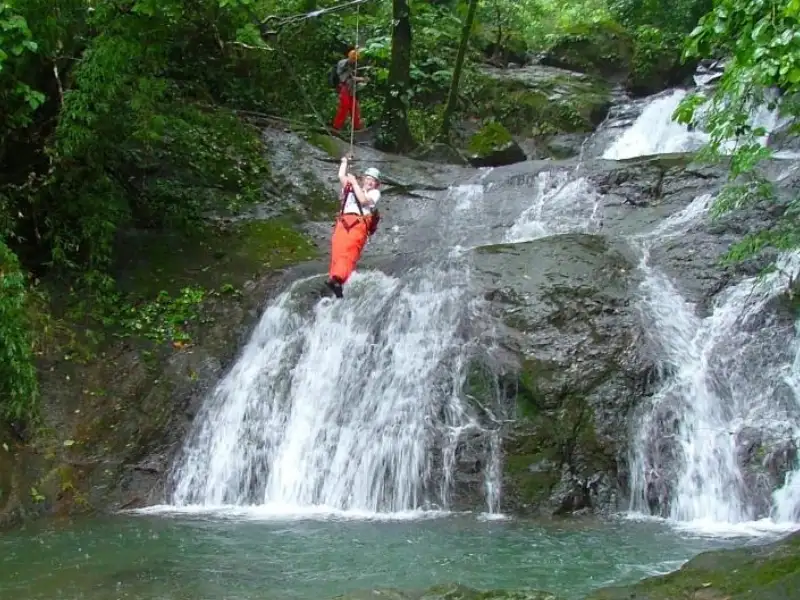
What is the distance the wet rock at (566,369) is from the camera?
8.40 meters

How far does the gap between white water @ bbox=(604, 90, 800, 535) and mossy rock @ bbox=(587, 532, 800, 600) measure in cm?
279

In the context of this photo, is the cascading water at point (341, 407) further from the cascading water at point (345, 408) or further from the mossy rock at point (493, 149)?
the mossy rock at point (493, 149)

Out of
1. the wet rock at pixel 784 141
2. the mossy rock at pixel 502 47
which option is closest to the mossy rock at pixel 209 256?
the wet rock at pixel 784 141

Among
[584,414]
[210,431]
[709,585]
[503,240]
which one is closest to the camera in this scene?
[709,585]

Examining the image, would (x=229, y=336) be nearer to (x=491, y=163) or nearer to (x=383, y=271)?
(x=383, y=271)

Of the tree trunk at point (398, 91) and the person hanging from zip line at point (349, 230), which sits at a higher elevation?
the tree trunk at point (398, 91)

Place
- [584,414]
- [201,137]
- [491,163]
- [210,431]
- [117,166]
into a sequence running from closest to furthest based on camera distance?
[584,414]
[210,431]
[117,166]
[201,137]
[491,163]

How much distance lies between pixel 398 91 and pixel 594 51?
832 centimetres

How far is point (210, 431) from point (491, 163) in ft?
28.6

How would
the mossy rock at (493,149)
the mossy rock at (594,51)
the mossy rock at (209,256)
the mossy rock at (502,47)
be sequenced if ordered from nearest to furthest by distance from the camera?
the mossy rock at (209,256)
the mossy rock at (493,149)
the mossy rock at (594,51)
the mossy rock at (502,47)

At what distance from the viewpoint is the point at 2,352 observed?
8.48 m

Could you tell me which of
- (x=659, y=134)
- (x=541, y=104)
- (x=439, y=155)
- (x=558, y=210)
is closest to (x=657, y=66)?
(x=541, y=104)

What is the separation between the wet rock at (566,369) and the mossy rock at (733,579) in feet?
11.4

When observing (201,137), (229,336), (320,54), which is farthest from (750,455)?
(320,54)
